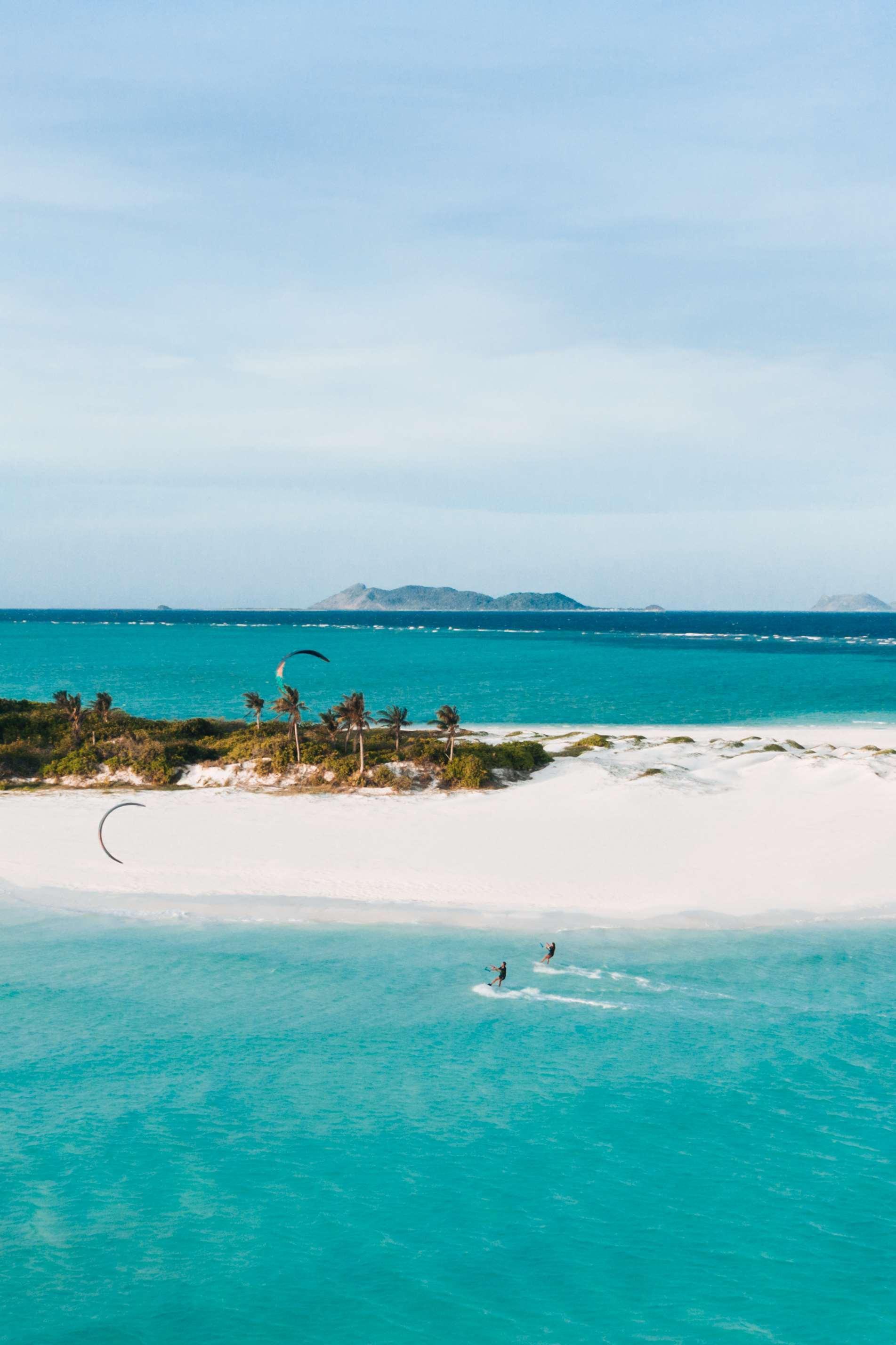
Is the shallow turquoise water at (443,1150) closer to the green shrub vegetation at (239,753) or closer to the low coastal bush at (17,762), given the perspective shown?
the green shrub vegetation at (239,753)

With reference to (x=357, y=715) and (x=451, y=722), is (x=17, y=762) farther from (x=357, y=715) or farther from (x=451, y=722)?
(x=451, y=722)

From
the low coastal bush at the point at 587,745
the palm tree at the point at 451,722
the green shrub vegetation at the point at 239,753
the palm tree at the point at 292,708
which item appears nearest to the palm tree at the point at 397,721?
the green shrub vegetation at the point at 239,753


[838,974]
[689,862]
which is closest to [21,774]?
[689,862]

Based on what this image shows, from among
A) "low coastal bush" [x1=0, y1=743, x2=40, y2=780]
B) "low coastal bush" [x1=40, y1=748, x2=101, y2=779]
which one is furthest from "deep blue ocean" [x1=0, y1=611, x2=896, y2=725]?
"low coastal bush" [x1=40, y1=748, x2=101, y2=779]

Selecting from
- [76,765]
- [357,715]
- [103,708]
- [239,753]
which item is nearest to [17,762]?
[76,765]

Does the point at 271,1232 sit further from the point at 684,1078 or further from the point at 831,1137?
the point at 831,1137

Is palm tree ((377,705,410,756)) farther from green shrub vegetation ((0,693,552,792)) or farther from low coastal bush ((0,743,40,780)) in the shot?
low coastal bush ((0,743,40,780))

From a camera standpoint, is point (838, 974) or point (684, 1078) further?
point (838, 974)
